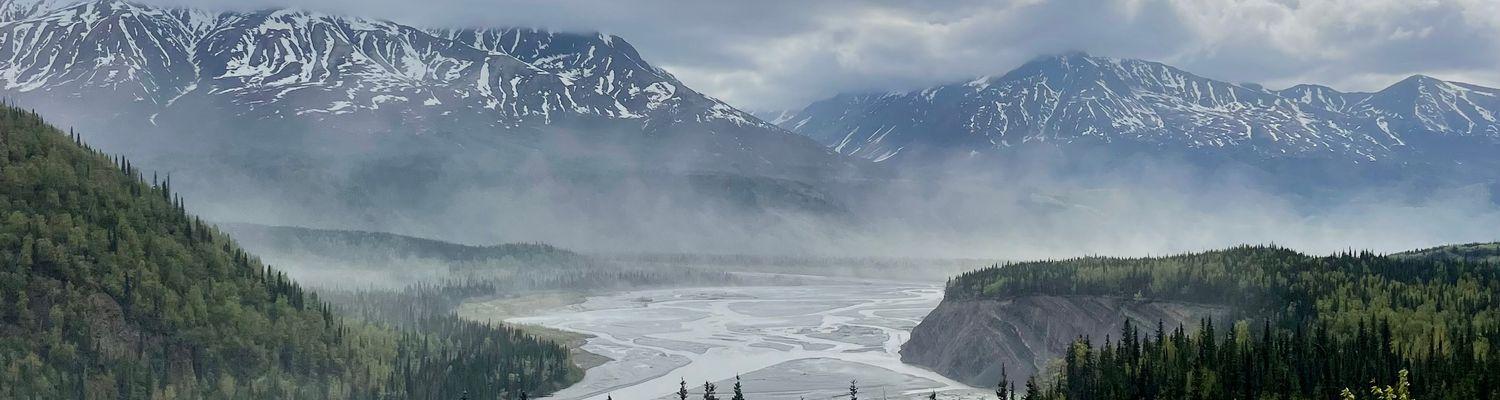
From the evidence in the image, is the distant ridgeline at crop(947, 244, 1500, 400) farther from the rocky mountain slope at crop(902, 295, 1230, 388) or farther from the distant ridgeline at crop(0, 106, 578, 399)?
the distant ridgeline at crop(0, 106, 578, 399)

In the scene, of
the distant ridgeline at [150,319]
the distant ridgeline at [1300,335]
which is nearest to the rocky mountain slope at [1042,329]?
the distant ridgeline at [1300,335]

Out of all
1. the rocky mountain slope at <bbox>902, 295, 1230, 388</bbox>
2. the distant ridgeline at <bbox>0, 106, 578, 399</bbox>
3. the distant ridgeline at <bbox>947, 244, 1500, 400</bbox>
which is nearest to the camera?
the distant ridgeline at <bbox>947, 244, 1500, 400</bbox>

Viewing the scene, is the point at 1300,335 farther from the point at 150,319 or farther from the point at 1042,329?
the point at 150,319

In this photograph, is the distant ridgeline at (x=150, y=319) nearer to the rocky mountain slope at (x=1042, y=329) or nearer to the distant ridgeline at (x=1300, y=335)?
the rocky mountain slope at (x=1042, y=329)

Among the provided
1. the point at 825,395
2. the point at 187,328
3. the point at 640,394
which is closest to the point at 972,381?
the point at 825,395

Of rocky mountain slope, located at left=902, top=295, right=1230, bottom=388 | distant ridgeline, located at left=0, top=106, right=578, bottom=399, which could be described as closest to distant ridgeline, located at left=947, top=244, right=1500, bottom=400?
rocky mountain slope, located at left=902, top=295, right=1230, bottom=388

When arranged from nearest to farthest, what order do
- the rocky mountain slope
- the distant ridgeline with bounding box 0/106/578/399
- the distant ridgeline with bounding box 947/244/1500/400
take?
the distant ridgeline with bounding box 947/244/1500/400, the distant ridgeline with bounding box 0/106/578/399, the rocky mountain slope
